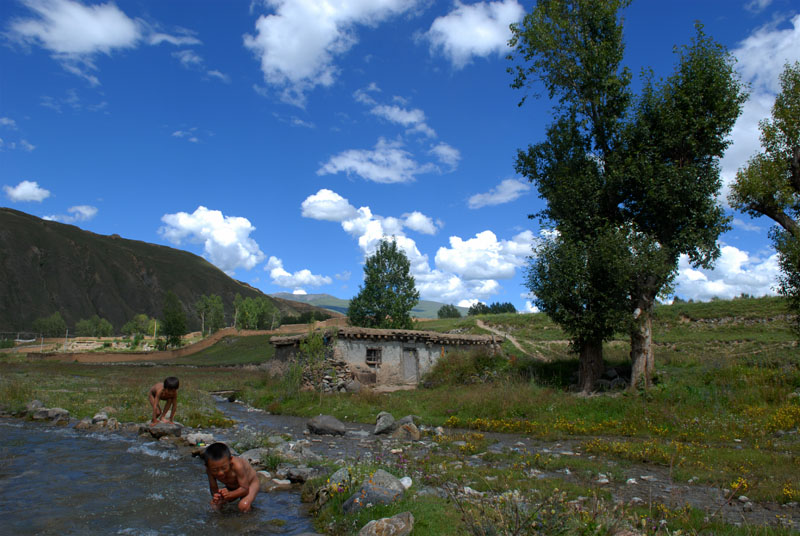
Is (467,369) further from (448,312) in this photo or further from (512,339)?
(448,312)

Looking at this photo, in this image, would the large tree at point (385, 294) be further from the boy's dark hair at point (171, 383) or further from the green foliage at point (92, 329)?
the green foliage at point (92, 329)

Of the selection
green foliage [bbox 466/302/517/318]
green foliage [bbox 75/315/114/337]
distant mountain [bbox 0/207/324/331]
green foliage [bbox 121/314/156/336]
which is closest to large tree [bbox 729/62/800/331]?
green foliage [bbox 466/302/517/318]

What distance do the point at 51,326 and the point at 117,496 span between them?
130 m

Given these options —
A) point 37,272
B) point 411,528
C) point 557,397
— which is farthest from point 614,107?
point 37,272

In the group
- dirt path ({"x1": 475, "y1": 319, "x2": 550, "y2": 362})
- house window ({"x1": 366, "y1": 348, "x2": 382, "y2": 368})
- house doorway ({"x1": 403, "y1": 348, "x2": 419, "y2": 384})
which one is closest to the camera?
house window ({"x1": 366, "y1": 348, "x2": 382, "y2": 368})

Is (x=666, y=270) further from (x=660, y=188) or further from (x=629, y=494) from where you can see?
(x=629, y=494)

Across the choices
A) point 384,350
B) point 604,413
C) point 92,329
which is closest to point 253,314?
point 92,329

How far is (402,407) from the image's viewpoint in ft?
66.9

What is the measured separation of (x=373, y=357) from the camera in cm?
2769

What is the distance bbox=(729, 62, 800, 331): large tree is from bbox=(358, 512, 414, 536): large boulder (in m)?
19.3

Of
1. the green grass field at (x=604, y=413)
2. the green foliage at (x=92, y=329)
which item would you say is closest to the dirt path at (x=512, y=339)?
the green grass field at (x=604, y=413)

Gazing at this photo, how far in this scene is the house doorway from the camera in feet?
93.7

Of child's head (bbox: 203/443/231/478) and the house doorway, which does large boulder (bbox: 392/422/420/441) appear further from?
the house doorway

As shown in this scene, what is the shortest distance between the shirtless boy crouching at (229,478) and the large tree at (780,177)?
20212 millimetres
